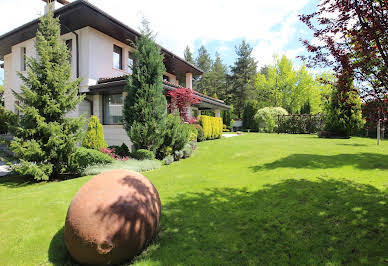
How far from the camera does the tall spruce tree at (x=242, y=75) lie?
45.1 m

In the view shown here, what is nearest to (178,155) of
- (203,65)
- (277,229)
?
(277,229)

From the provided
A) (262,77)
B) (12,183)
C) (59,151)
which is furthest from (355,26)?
(262,77)

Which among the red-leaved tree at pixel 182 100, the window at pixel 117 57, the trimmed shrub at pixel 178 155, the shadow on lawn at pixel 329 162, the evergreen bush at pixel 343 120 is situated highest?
the window at pixel 117 57

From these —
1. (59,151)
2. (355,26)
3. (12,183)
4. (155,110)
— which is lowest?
(12,183)

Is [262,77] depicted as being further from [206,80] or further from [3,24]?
[3,24]

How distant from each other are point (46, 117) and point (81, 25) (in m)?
6.87

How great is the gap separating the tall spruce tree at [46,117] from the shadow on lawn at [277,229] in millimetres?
5041

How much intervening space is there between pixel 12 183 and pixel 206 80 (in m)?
42.8

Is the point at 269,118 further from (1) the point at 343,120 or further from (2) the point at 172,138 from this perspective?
(2) the point at 172,138

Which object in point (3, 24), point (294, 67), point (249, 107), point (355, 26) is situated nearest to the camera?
point (355, 26)

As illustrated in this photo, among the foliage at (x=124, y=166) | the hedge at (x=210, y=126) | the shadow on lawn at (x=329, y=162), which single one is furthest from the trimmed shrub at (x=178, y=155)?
the hedge at (x=210, y=126)

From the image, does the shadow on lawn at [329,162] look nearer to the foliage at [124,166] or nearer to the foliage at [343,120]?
the foliage at [124,166]

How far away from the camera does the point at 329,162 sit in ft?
21.6

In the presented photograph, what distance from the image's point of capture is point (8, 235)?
3723 mm
